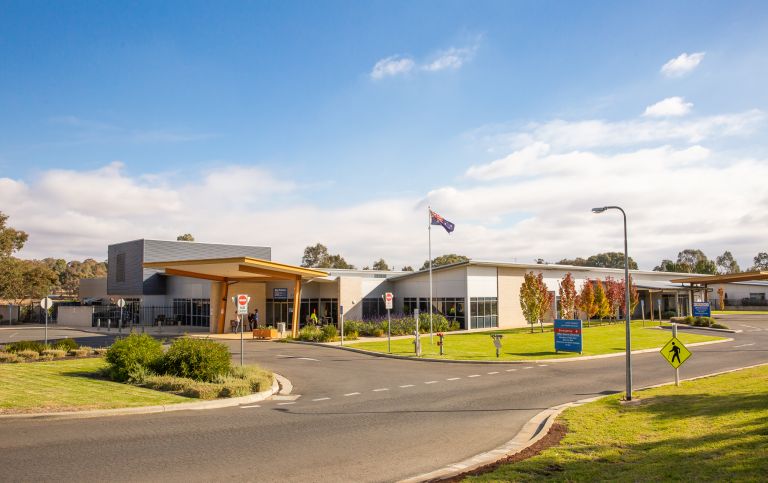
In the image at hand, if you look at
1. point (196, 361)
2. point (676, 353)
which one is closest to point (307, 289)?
point (196, 361)

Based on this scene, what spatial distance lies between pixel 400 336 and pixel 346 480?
107 ft

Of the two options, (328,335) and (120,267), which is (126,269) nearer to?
(120,267)

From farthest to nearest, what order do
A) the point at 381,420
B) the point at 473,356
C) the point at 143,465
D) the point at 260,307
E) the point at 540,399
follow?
the point at 260,307 < the point at 473,356 < the point at 540,399 < the point at 381,420 < the point at 143,465

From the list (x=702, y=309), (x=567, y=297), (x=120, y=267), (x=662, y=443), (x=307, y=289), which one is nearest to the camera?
(x=662, y=443)

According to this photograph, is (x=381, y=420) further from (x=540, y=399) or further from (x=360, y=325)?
(x=360, y=325)

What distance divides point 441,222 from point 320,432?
2421cm

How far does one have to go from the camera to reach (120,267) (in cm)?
6450

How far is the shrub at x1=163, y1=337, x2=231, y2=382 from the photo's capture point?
18203mm

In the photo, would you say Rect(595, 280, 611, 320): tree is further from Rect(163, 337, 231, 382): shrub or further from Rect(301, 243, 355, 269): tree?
Rect(301, 243, 355, 269): tree

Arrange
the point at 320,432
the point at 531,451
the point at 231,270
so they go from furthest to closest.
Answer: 1. the point at 231,270
2. the point at 320,432
3. the point at 531,451

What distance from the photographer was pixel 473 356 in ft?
88.3

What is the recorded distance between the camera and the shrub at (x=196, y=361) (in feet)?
59.7

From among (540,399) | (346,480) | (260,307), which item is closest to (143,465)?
(346,480)

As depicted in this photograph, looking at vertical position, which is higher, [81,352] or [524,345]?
[81,352]
